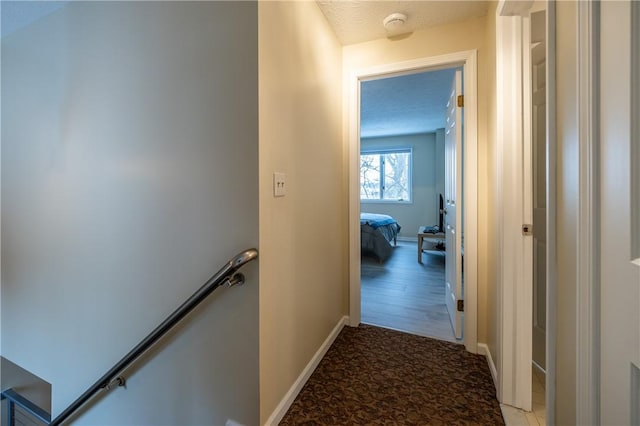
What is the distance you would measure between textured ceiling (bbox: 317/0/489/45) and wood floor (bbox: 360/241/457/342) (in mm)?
2402

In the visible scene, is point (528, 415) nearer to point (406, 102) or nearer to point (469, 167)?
point (469, 167)

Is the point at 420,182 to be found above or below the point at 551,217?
above

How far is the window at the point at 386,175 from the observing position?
6.66 m

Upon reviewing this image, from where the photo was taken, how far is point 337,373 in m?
1.78

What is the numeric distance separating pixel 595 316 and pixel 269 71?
4.61 feet

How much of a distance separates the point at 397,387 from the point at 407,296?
156cm

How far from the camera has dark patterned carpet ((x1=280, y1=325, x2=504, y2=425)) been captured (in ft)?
4.67

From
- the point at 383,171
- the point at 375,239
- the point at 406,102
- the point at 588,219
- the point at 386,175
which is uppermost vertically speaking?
the point at 406,102

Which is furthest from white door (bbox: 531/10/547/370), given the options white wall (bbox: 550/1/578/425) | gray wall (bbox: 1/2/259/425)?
gray wall (bbox: 1/2/259/425)

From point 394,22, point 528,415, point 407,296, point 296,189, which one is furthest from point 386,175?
point 528,415

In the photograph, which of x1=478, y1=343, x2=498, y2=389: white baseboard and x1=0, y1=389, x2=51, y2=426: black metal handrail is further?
x1=0, y1=389, x2=51, y2=426: black metal handrail

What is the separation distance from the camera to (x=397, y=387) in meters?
1.64

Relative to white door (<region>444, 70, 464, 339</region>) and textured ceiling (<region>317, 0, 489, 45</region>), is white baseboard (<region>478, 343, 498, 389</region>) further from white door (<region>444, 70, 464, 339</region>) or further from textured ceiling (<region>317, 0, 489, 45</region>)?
textured ceiling (<region>317, 0, 489, 45</region>)

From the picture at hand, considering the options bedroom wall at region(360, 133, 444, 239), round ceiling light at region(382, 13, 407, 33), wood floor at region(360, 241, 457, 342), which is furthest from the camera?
bedroom wall at region(360, 133, 444, 239)
